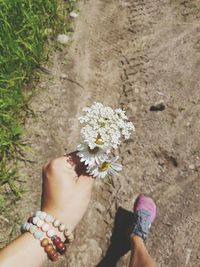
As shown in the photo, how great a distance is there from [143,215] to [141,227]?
9 centimetres

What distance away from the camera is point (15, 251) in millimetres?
2615

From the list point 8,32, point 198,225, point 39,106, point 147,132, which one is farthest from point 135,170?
point 8,32

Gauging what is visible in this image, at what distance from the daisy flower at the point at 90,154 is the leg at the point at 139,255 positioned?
3.49 ft

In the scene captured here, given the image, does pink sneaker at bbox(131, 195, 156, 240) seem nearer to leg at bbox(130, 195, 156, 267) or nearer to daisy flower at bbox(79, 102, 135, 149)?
leg at bbox(130, 195, 156, 267)

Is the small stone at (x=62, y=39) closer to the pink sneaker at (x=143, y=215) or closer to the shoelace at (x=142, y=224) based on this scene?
the pink sneaker at (x=143, y=215)

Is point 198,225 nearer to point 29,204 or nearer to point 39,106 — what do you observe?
point 29,204

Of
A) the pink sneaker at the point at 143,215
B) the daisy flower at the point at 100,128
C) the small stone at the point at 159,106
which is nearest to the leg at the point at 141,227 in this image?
the pink sneaker at the point at 143,215

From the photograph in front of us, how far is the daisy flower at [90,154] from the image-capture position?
269 centimetres

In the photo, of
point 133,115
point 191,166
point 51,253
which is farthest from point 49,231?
point 133,115

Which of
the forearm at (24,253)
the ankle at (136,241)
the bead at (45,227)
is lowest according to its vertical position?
the ankle at (136,241)

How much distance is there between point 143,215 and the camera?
12.4ft

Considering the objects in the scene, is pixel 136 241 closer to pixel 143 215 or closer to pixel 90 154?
pixel 143 215

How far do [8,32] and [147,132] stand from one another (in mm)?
1359

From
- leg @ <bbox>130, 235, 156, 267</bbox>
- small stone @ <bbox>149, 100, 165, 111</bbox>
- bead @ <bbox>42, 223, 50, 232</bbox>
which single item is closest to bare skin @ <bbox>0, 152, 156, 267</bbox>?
bead @ <bbox>42, 223, 50, 232</bbox>
